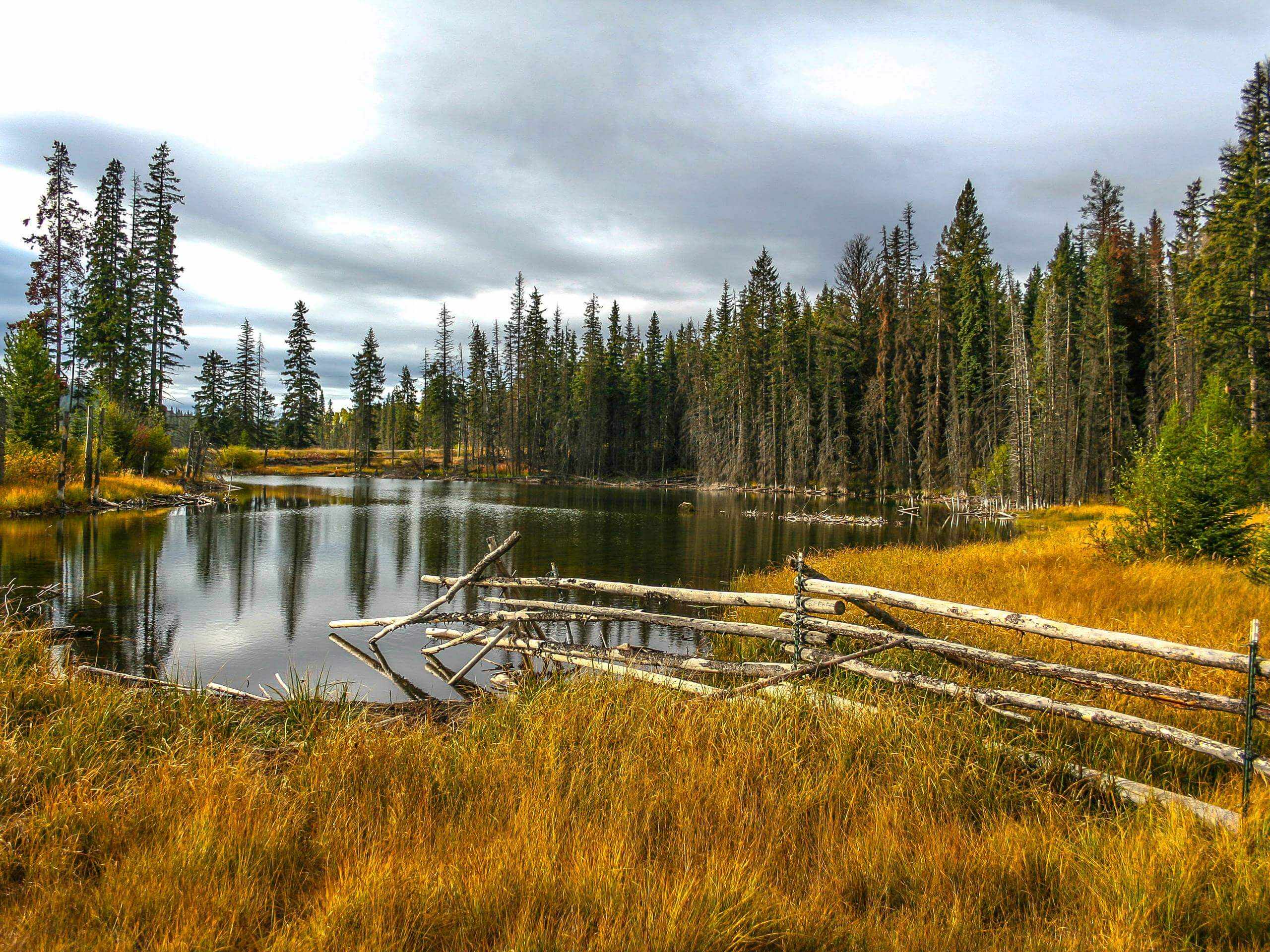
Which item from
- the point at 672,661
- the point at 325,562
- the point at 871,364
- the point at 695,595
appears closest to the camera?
the point at 695,595

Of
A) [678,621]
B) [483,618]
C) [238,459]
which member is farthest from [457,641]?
[238,459]

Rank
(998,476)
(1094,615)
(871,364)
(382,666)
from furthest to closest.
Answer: (871,364)
(998,476)
(382,666)
(1094,615)

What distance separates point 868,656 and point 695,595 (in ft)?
5.87

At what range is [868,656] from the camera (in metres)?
6.04

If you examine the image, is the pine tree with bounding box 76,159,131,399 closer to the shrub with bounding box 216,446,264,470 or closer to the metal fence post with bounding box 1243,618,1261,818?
the shrub with bounding box 216,446,264,470

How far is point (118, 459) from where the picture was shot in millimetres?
33406

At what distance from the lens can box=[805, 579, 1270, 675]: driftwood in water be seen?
4.18m

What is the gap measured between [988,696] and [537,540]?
19610 millimetres

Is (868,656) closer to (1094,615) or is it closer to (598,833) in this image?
(598,833)

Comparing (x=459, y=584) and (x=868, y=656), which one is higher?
(x=459, y=584)

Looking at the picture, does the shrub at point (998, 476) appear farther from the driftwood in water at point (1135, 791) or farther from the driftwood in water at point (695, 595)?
the driftwood in water at point (1135, 791)

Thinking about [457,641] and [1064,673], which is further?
[457,641]

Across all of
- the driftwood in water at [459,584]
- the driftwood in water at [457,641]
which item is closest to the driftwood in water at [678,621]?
the driftwood in water at [459,584]

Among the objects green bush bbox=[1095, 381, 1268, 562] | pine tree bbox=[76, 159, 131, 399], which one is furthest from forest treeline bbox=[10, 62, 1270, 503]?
green bush bbox=[1095, 381, 1268, 562]
